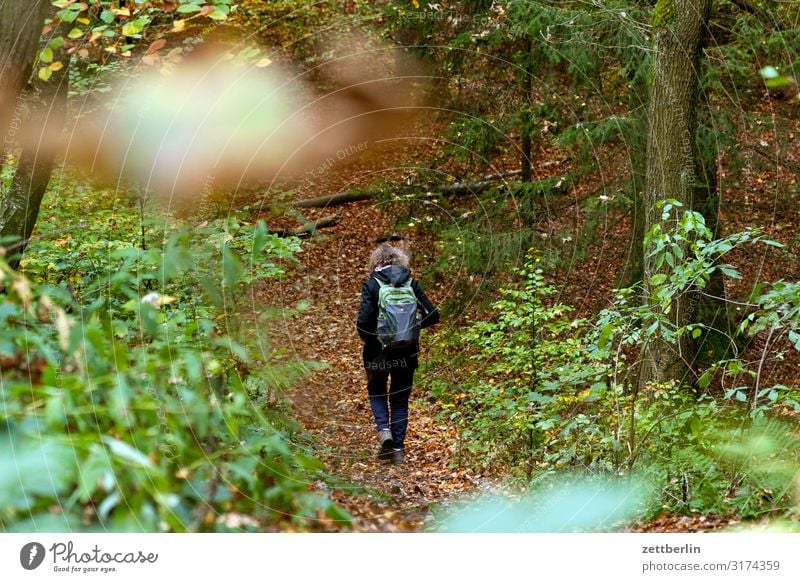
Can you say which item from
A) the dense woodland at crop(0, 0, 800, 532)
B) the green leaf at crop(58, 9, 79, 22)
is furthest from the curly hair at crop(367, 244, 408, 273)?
the green leaf at crop(58, 9, 79, 22)

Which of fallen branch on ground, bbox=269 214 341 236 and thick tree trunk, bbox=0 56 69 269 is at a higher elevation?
fallen branch on ground, bbox=269 214 341 236

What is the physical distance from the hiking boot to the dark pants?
0.03m


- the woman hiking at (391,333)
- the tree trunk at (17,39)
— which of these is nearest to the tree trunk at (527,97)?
the woman hiking at (391,333)

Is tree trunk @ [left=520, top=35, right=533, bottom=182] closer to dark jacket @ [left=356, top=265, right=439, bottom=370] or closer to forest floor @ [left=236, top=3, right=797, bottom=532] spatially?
forest floor @ [left=236, top=3, right=797, bottom=532]

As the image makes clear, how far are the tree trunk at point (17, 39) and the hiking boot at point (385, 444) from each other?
3.24 m

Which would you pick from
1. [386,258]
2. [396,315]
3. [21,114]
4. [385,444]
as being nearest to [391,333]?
[396,315]

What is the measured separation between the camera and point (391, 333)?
5145mm

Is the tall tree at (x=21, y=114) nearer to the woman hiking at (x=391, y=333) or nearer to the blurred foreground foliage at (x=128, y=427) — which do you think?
the blurred foreground foliage at (x=128, y=427)

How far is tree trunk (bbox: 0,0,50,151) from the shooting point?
4137 mm

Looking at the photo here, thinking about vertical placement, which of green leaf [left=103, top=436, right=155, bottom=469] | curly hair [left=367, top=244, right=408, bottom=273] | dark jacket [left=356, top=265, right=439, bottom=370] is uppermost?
curly hair [left=367, top=244, right=408, bottom=273]

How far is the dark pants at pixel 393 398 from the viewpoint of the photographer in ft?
17.5

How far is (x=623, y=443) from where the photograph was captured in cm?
472
